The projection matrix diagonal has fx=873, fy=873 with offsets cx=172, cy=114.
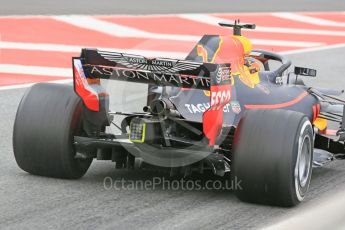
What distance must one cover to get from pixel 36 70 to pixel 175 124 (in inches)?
256

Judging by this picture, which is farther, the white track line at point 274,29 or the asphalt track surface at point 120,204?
the white track line at point 274,29

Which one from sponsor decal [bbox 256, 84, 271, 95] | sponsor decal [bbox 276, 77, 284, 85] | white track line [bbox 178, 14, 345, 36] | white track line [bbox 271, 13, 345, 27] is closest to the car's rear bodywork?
sponsor decal [bbox 256, 84, 271, 95]

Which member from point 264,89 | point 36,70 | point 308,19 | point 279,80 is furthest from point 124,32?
point 264,89

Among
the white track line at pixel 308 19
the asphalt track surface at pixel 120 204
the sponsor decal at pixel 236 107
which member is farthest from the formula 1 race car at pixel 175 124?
the white track line at pixel 308 19

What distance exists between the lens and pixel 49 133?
253 inches

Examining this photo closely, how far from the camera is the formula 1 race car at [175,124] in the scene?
588 centimetres

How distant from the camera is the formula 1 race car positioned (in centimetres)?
588

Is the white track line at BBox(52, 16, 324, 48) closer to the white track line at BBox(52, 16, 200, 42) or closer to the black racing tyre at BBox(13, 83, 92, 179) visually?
the white track line at BBox(52, 16, 200, 42)

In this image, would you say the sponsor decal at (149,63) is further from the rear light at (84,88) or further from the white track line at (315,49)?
the white track line at (315,49)

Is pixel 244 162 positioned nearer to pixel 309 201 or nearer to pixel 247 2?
pixel 309 201

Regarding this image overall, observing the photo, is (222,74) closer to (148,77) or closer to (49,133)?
(148,77)

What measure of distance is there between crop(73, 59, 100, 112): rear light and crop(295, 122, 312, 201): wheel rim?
1475mm

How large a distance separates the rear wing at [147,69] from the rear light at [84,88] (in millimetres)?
31

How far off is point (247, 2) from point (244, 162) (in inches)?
725
